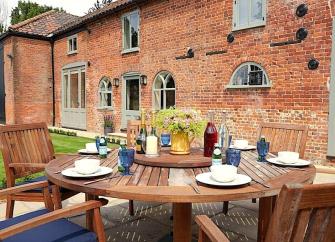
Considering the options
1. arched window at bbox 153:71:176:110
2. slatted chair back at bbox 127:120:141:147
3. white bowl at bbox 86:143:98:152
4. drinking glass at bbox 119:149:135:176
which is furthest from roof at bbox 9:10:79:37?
drinking glass at bbox 119:149:135:176

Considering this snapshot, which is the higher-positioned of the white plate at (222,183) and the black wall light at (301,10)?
the black wall light at (301,10)

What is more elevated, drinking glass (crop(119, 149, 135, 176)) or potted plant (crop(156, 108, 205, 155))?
potted plant (crop(156, 108, 205, 155))

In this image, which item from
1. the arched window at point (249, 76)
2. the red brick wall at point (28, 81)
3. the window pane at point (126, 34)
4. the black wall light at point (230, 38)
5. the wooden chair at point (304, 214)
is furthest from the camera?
the red brick wall at point (28, 81)

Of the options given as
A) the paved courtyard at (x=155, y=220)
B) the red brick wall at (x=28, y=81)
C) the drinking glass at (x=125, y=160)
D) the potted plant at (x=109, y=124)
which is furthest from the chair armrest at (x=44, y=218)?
the red brick wall at (x=28, y=81)

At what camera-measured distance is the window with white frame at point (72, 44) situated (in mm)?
13383

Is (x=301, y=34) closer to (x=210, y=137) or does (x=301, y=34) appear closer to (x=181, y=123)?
(x=210, y=137)

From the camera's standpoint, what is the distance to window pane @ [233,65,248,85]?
23.9 ft

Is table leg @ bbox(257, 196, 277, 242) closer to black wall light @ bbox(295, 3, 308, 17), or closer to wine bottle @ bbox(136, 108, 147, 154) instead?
wine bottle @ bbox(136, 108, 147, 154)

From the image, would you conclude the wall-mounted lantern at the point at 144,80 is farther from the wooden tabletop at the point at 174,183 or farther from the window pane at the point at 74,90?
the wooden tabletop at the point at 174,183

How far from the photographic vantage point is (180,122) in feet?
7.93

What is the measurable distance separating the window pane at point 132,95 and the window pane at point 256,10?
4.65 meters

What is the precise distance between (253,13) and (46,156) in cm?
575

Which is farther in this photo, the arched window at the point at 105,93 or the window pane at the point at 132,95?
the arched window at the point at 105,93

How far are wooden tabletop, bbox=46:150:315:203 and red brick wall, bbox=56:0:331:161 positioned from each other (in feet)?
14.1
